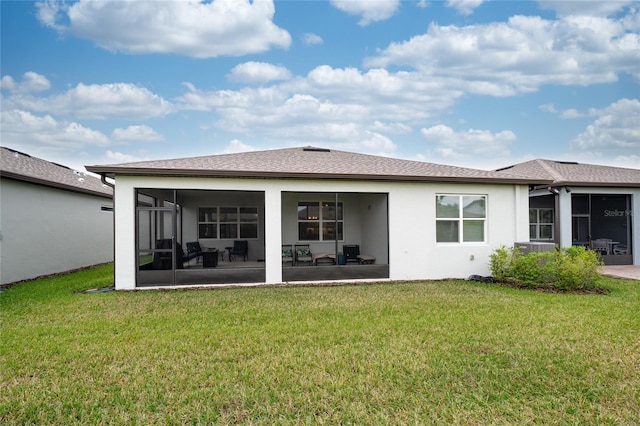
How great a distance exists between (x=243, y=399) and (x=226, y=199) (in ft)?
40.8

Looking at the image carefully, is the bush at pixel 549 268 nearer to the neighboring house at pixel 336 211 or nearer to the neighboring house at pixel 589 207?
the neighboring house at pixel 336 211

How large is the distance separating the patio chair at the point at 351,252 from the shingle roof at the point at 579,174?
7381mm

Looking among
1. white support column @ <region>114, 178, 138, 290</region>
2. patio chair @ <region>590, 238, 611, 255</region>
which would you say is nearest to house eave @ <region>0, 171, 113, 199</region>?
white support column @ <region>114, 178, 138, 290</region>

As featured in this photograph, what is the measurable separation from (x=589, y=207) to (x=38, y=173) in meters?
19.9

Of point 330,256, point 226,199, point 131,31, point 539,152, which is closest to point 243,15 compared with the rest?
point 131,31

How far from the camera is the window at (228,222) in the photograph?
49.9ft

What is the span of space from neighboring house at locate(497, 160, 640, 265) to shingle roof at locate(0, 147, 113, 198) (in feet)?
52.0

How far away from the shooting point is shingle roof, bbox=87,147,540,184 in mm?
8945

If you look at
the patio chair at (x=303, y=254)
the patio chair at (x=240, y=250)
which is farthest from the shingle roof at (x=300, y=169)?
the patio chair at (x=240, y=250)

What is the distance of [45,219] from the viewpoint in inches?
468

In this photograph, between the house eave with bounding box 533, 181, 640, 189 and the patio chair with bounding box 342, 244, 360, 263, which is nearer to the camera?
the house eave with bounding box 533, 181, 640, 189

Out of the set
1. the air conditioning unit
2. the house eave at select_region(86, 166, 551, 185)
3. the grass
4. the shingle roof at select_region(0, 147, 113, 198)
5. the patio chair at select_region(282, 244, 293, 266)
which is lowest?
the grass

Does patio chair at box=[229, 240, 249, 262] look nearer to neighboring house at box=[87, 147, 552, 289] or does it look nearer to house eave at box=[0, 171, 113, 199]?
neighboring house at box=[87, 147, 552, 289]

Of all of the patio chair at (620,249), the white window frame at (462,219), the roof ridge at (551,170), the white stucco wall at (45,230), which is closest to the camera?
the white stucco wall at (45,230)
